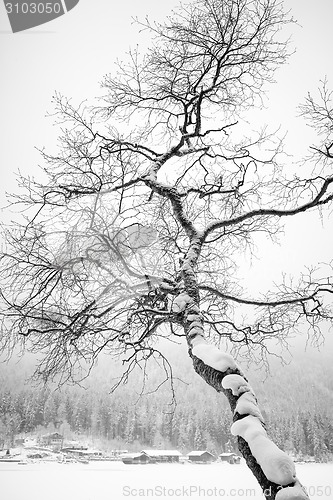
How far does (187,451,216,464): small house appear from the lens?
129ft

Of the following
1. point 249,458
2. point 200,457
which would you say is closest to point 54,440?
point 200,457

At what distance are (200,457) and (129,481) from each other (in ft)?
42.4

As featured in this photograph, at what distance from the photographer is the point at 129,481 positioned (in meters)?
30.7

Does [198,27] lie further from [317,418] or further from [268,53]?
[317,418]

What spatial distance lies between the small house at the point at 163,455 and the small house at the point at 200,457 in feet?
10.6

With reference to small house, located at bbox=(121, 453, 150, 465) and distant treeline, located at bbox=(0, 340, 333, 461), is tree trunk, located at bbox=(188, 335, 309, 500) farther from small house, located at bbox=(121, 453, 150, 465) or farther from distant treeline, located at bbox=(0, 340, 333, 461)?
small house, located at bbox=(121, 453, 150, 465)

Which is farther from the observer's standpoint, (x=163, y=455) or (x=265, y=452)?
(x=163, y=455)

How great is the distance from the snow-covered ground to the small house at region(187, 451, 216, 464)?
0.63 m

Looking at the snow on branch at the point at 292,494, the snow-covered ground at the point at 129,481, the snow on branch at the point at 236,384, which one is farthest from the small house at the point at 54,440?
the snow on branch at the point at 292,494

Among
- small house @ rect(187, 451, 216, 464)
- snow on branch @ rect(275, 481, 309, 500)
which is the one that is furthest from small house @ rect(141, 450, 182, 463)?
snow on branch @ rect(275, 481, 309, 500)

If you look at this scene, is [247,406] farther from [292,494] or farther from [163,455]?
[163,455]

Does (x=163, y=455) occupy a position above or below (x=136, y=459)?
above

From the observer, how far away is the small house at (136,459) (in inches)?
1770

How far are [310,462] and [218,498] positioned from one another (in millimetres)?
10489
